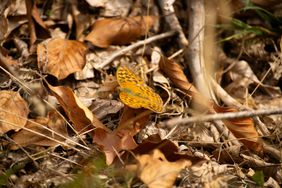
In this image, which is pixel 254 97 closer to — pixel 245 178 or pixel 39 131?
pixel 245 178

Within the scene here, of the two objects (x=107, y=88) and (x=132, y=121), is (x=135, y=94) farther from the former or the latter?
(x=107, y=88)

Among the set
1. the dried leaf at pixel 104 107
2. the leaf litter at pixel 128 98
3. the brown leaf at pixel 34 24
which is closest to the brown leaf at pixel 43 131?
the leaf litter at pixel 128 98

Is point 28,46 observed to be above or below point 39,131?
above

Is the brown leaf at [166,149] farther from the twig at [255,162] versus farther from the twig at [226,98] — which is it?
the twig at [226,98]

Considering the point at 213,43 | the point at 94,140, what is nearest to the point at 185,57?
the point at 213,43

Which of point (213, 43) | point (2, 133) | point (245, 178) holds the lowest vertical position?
point (245, 178)

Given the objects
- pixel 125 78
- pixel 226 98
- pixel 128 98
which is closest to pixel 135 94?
pixel 128 98
